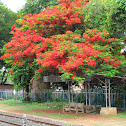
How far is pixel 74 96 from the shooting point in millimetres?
21656

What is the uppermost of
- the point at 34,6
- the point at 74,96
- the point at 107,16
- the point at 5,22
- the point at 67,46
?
the point at 34,6

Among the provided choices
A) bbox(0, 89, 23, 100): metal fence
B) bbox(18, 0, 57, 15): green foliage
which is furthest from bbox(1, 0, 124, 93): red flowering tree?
bbox(0, 89, 23, 100): metal fence

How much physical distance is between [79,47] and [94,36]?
1.43 metres

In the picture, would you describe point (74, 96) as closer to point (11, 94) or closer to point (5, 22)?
point (11, 94)

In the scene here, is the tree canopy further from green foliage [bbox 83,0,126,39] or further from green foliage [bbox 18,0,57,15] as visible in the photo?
green foliage [bbox 83,0,126,39]

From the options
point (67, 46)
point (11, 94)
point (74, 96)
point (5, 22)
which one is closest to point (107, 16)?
point (67, 46)

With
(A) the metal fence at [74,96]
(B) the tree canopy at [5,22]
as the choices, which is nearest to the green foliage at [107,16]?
(A) the metal fence at [74,96]

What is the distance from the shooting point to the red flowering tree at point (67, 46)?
12.7 meters

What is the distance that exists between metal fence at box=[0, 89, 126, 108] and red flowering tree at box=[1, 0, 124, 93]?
15.1 feet

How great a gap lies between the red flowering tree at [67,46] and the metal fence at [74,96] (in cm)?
461

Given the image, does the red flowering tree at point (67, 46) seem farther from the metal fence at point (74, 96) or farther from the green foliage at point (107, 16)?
the metal fence at point (74, 96)

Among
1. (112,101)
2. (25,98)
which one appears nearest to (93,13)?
(112,101)

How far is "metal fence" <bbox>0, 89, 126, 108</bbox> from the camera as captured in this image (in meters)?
17.6

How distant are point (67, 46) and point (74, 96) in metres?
9.66
